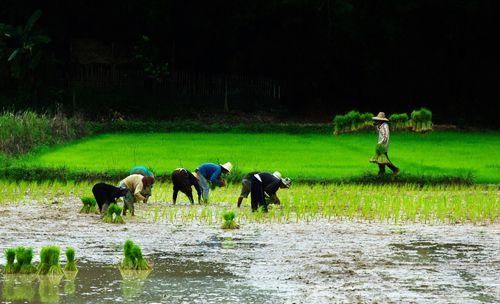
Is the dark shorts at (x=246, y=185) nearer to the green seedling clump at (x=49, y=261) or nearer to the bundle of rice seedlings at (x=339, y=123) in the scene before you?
the green seedling clump at (x=49, y=261)

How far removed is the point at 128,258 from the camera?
10352 millimetres

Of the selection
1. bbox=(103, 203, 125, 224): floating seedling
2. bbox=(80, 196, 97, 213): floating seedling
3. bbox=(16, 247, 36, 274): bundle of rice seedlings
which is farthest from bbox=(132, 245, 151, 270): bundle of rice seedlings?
bbox=(80, 196, 97, 213): floating seedling

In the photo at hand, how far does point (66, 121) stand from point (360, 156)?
7.09m

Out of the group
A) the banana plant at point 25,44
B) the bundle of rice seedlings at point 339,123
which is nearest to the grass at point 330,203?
the bundle of rice seedlings at point 339,123

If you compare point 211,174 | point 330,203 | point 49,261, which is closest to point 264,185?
point 211,174

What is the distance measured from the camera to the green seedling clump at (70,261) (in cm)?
1020

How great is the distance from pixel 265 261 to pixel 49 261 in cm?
215

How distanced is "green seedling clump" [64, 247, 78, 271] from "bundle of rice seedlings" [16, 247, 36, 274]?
0.31 metres

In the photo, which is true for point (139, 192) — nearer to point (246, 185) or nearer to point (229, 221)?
point (229, 221)

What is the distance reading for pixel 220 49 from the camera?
31234 mm

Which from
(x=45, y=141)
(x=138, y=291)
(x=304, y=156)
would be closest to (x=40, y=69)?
(x=45, y=141)

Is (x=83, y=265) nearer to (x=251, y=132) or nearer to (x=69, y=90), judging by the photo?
(x=251, y=132)

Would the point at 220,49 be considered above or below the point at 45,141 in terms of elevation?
above

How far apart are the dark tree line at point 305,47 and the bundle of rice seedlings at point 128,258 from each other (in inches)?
752
